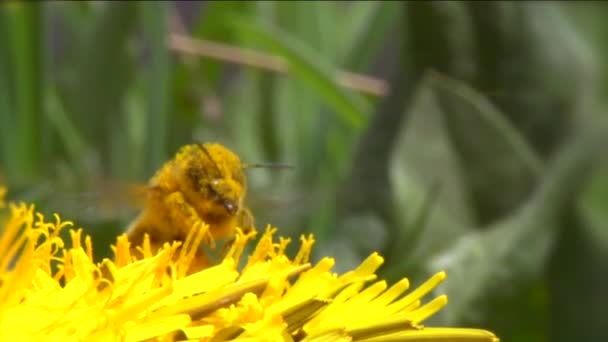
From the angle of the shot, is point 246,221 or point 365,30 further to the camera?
point 365,30

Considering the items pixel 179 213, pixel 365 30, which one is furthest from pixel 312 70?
pixel 179 213

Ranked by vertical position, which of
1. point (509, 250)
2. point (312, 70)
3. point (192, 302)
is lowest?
point (192, 302)

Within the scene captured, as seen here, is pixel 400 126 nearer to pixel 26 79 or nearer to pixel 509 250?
pixel 509 250

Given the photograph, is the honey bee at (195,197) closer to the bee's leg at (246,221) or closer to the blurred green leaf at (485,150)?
the bee's leg at (246,221)

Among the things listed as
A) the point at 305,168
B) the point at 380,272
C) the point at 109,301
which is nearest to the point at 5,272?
the point at 109,301

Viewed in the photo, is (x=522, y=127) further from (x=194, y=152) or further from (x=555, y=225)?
(x=194, y=152)

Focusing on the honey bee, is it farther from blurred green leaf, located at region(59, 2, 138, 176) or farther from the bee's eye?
blurred green leaf, located at region(59, 2, 138, 176)

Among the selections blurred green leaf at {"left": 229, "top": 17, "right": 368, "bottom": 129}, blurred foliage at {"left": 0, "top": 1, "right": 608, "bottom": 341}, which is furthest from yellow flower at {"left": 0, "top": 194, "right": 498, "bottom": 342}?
blurred green leaf at {"left": 229, "top": 17, "right": 368, "bottom": 129}

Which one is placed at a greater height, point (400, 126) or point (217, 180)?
point (400, 126)
